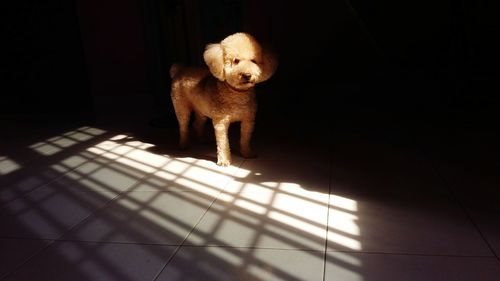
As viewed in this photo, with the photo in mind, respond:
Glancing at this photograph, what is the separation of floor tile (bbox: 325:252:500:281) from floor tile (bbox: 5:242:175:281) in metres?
0.75

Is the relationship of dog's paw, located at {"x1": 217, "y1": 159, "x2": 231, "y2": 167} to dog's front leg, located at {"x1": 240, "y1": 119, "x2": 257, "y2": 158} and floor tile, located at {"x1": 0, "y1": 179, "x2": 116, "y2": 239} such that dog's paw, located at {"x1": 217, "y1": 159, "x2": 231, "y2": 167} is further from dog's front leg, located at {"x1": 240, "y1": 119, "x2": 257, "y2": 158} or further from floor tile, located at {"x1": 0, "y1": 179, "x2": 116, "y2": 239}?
floor tile, located at {"x1": 0, "y1": 179, "x2": 116, "y2": 239}

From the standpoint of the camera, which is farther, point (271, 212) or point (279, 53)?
point (279, 53)

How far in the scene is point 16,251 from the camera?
1865 mm

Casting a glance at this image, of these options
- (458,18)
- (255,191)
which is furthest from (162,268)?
(458,18)

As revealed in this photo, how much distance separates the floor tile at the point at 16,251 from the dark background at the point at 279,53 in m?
1.95

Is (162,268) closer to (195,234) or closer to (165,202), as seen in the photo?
(195,234)

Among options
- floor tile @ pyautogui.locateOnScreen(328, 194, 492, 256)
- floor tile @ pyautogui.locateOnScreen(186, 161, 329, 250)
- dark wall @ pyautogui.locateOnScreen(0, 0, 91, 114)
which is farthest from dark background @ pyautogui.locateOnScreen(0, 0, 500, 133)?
floor tile @ pyautogui.locateOnScreen(328, 194, 492, 256)

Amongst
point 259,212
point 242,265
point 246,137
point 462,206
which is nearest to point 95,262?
point 242,265

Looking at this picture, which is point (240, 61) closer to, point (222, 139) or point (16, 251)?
point (222, 139)

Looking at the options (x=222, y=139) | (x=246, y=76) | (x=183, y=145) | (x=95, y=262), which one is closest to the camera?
(x=95, y=262)

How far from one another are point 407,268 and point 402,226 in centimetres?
34

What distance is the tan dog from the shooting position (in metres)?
2.40

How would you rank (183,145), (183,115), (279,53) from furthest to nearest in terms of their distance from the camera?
(279,53), (183,145), (183,115)

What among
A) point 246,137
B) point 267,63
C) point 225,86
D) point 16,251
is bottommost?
point 16,251
